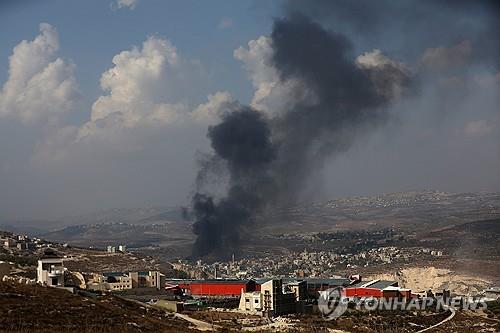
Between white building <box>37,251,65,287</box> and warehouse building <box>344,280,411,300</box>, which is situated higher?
white building <box>37,251,65,287</box>

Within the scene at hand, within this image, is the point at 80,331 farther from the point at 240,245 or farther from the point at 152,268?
the point at 240,245

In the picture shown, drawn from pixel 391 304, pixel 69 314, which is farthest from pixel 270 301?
pixel 69 314

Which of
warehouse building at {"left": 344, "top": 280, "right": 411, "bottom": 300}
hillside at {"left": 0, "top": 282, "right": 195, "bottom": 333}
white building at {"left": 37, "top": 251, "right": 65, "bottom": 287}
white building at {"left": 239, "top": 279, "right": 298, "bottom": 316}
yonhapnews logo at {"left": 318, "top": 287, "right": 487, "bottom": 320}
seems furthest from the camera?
warehouse building at {"left": 344, "top": 280, "right": 411, "bottom": 300}

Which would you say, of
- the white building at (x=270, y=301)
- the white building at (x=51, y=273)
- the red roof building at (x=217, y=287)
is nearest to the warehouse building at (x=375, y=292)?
the white building at (x=270, y=301)

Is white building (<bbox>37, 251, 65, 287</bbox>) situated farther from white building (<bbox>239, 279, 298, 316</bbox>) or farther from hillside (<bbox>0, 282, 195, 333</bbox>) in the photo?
white building (<bbox>239, 279, 298, 316</bbox>)

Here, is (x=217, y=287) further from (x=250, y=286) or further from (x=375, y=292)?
(x=375, y=292)

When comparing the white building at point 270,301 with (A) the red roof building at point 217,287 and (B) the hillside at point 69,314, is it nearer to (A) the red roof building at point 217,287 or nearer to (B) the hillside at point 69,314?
(A) the red roof building at point 217,287

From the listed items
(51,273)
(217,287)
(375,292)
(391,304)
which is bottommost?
(391,304)

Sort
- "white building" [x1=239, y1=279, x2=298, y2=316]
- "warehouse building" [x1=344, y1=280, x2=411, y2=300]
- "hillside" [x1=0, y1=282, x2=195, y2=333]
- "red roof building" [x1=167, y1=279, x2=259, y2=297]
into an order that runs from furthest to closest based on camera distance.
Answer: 1. "red roof building" [x1=167, y1=279, x2=259, y2=297]
2. "warehouse building" [x1=344, y1=280, x2=411, y2=300]
3. "white building" [x1=239, y1=279, x2=298, y2=316]
4. "hillside" [x1=0, y1=282, x2=195, y2=333]

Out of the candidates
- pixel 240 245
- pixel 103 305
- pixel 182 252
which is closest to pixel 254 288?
pixel 103 305

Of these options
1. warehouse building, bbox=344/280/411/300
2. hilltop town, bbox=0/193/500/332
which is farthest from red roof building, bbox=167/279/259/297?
warehouse building, bbox=344/280/411/300

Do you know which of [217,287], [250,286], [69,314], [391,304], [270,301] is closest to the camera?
[69,314]

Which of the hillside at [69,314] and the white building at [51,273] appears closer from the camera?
the hillside at [69,314]

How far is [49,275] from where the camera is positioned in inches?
810
